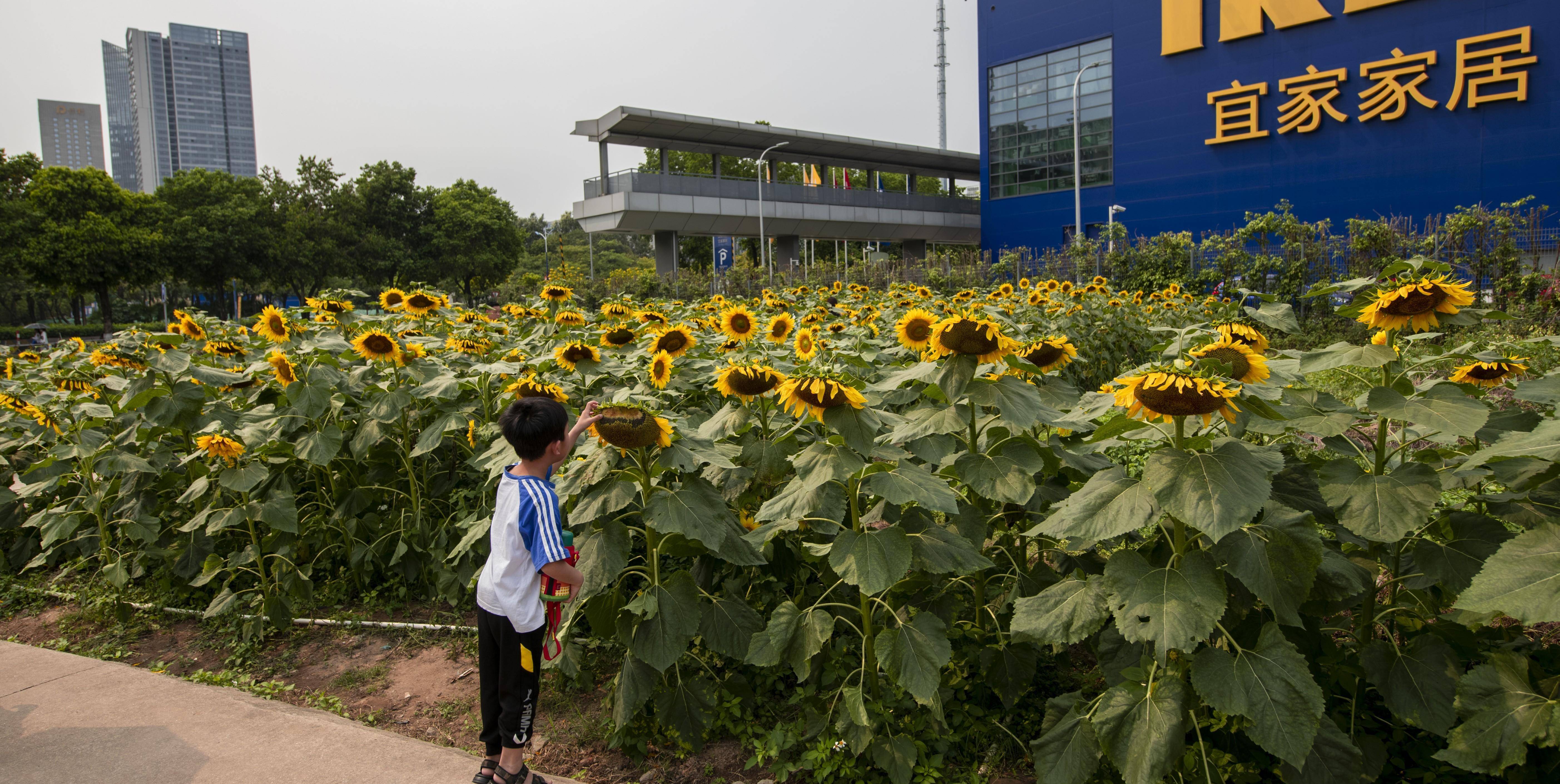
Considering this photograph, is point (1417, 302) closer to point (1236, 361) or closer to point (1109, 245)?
point (1236, 361)

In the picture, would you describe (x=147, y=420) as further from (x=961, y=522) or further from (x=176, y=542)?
(x=961, y=522)

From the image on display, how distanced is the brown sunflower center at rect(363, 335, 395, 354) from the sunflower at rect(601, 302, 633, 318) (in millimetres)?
1633

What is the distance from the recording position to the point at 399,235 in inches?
1868

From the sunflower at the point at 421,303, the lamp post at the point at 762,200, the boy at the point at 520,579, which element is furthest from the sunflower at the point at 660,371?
the lamp post at the point at 762,200

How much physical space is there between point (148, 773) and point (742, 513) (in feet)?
7.56

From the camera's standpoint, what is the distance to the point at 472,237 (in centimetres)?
4906

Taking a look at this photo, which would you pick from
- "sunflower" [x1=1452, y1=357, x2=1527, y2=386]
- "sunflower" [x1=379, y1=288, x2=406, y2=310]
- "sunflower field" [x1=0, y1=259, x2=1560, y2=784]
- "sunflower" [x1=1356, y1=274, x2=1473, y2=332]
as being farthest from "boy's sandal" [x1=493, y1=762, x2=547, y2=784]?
"sunflower" [x1=379, y1=288, x2=406, y2=310]

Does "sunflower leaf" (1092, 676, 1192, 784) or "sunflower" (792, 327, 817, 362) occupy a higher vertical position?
"sunflower" (792, 327, 817, 362)

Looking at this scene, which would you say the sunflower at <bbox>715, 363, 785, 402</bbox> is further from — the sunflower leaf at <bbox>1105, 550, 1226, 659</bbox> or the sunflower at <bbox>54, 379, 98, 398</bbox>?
the sunflower at <bbox>54, 379, 98, 398</bbox>

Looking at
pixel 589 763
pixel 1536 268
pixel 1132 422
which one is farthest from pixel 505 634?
pixel 1536 268

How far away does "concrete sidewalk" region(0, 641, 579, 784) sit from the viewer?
9.71 ft

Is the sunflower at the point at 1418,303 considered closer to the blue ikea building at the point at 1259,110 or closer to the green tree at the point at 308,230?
the blue ikea building at the point at 1259,110

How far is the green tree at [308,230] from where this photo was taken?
42969mm

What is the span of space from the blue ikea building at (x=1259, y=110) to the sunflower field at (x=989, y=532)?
3203cm
